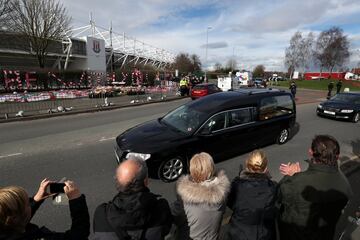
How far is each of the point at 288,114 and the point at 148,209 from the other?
6.95 metres

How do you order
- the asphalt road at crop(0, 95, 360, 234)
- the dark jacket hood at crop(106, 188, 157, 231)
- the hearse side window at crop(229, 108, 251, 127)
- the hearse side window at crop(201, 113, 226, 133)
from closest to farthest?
the dark jacket hood at crop(106, 188, 157, 231) → the asphalt road at crop(0, 95, 360, 234) → the hearse side window at crop(201, 113, 226, 133) → the hearse side window at crop(229, 108, 251, 127)

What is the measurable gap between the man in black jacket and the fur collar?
36cm

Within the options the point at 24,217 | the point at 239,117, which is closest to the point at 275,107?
the point at 239,117

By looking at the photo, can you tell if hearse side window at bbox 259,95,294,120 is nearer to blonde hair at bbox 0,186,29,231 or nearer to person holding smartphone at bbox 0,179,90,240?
person holding smartphone at bbox 0,179,90,240

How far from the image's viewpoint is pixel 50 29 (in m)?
31.0

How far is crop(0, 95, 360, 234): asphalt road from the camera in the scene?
15.4ft

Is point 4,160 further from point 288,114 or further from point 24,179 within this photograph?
point 288,114

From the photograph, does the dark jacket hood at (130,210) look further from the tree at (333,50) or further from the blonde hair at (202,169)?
the tree at (333,50)

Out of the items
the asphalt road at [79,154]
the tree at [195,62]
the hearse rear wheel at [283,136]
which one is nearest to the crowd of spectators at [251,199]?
the asphalt road at [79,154]

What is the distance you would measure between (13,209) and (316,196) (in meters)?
2.33

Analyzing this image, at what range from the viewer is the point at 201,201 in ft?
7.74

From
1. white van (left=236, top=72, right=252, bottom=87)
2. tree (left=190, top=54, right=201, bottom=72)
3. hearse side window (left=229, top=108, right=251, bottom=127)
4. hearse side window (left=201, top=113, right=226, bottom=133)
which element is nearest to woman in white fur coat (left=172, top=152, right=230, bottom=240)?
hearse side window (left=201, top=113, right=226, bottom=133)

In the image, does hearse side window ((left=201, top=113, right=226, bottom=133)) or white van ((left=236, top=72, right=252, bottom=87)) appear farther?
white van ((left=236, top=72, right=252, bottom=87))

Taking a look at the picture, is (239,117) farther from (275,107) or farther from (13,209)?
(13,209)
